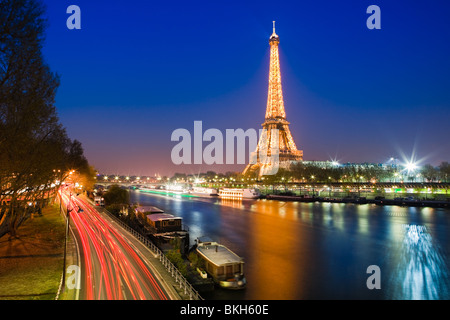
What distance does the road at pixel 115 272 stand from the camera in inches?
503

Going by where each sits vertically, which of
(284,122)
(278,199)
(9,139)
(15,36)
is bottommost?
(278,199)

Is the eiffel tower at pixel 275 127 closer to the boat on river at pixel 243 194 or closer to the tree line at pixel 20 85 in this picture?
the boat on river at pixel 243 194

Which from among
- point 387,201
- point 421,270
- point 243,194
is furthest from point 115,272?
point 243,194

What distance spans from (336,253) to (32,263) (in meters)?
24.0

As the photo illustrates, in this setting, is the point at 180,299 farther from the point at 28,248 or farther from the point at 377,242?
the point at 377,242

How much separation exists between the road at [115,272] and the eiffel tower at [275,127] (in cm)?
9165

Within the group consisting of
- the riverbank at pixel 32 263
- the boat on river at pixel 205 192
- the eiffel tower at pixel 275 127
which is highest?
the eiffel tower at pixel 275 127

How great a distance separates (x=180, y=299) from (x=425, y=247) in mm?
27135

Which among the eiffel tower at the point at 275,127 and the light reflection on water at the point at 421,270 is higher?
the eiffel tower at the point at 275,127

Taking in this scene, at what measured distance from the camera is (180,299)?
12648mm

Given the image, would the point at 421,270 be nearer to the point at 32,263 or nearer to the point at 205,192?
the point at 32,263

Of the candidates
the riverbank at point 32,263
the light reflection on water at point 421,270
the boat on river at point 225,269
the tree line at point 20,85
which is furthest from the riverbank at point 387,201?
the tree line at point 20,85

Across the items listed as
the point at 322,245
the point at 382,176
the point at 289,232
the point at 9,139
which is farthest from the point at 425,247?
the point at 382,176

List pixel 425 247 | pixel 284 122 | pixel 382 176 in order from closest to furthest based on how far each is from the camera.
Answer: pixel 425 247 < pixel 382 176 < pixel 284 122
